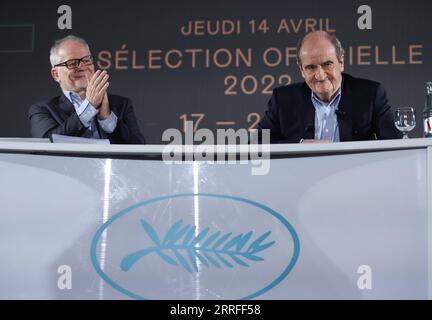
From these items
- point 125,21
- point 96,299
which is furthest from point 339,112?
point 125,21

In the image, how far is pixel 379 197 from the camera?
6.93 ft

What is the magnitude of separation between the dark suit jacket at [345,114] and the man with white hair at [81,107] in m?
0.77

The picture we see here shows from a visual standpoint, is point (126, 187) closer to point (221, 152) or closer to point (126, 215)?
point (126, 215)

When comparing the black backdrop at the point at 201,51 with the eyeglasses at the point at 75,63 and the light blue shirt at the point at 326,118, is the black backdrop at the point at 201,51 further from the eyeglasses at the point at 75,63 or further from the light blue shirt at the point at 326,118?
the light blue shirt at the point at 326,118

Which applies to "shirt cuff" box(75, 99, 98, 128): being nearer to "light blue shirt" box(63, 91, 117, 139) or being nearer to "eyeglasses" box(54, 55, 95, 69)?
"light blue shirt" box(63, 91, 117, 139)

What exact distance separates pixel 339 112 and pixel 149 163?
1037 mm

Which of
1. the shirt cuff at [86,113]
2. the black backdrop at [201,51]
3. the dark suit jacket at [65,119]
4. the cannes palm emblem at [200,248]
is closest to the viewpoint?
the cannes palm emblem at [200,248]

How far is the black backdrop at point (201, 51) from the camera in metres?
4.43

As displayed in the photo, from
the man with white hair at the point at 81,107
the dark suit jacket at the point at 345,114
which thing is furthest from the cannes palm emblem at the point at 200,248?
the man with white hair at the point at 81,107

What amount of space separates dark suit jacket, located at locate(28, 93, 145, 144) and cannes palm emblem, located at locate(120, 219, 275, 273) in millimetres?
1379

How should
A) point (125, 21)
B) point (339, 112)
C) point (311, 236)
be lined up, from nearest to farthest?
point (311, 236), point (339, 112), point (125, 21)

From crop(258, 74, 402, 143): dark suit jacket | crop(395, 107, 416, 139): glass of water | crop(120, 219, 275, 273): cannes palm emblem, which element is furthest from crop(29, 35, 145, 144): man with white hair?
crop(395, 107, 416, 139): glass of water

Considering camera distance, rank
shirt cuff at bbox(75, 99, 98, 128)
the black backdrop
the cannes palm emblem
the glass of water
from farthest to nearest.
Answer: the black backdrop → shirt cuff at bbox(75, 99, 98, 128) → the glass of water → the cannes palm emblem

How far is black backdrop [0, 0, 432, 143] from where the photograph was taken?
4.43 m
